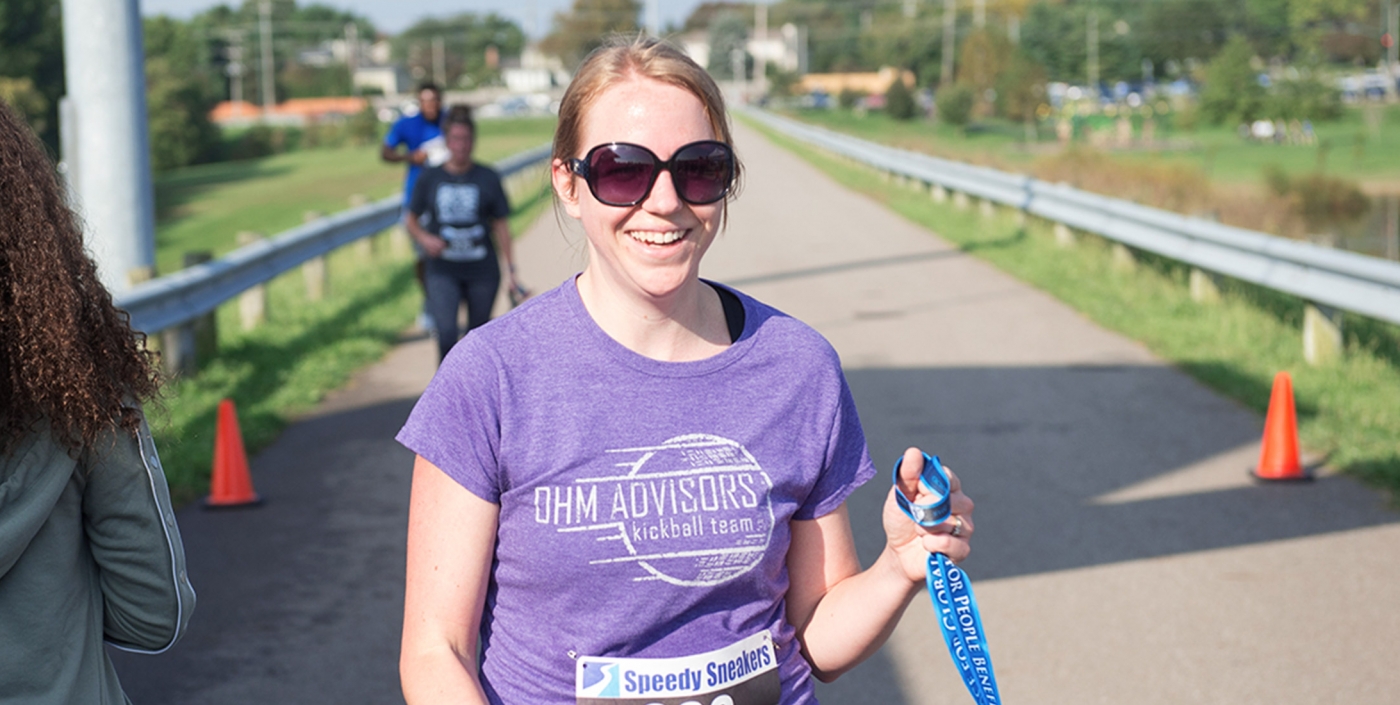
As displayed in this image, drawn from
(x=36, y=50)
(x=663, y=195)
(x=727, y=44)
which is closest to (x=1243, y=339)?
(x=663, y=195)

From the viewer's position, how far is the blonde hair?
2.46 m

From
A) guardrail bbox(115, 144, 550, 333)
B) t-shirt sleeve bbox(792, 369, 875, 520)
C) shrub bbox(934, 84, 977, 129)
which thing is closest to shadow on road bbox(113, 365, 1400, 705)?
guardrail bbox(115, 144, 550, 333)

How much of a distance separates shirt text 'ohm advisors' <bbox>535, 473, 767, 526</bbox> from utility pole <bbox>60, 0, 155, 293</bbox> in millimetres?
7473

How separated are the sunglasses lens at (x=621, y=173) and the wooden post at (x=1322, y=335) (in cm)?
832

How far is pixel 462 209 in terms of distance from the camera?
9172 millimetres

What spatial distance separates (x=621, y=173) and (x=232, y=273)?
8.91 metres

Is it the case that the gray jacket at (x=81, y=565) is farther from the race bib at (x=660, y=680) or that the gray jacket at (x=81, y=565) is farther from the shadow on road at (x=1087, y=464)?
the shadow on road at (x=1087, y=464)

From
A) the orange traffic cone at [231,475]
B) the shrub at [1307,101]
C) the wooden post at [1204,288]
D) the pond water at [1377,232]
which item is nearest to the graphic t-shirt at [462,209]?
the orange traffic cone at [231,475]

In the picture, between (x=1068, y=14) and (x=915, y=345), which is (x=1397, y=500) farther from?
(x=1068, y=14)

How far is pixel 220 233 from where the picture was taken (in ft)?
153

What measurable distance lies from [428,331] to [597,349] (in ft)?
34.3

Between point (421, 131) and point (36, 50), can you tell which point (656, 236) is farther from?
point (36, 50)

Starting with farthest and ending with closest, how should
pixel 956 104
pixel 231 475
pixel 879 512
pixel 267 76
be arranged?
pixel 267 76
pixel 956 104
pixel 231 475
pixel 879 512

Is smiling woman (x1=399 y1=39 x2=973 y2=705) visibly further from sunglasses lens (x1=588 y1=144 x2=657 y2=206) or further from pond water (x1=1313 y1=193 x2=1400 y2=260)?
pond water (x1=1313 y1=193 x2=1400 y2=260)
